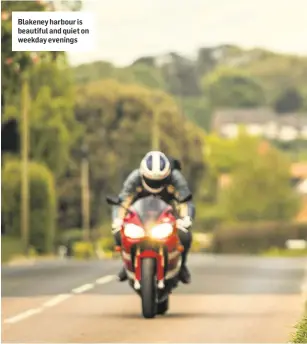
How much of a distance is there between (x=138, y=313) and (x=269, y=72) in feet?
369

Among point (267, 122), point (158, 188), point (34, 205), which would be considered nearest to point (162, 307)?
point (158, 188)

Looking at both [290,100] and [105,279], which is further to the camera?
[290,100]

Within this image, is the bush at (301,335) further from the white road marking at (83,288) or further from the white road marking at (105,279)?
the white road marking at (105,279)

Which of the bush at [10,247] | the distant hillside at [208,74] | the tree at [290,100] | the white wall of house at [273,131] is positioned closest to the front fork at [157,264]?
the bush at [10,247]

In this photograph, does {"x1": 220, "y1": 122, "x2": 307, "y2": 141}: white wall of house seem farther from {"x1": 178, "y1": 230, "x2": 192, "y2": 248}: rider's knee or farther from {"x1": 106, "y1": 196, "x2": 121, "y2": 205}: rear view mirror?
{"x1": 106, "y1": 196, "x2": 121, "y2": 205}: rear view mirror

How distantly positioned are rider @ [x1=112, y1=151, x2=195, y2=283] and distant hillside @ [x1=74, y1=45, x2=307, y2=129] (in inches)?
2620

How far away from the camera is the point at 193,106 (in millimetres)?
142750

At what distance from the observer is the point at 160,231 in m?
18.9

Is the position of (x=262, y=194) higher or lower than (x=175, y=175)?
lower

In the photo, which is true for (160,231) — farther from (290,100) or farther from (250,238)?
(290,100)

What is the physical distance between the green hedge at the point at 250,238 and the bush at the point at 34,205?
17934 mm

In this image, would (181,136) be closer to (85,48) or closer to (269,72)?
(269,72)

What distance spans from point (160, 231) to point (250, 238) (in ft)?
177

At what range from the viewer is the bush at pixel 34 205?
171ft
